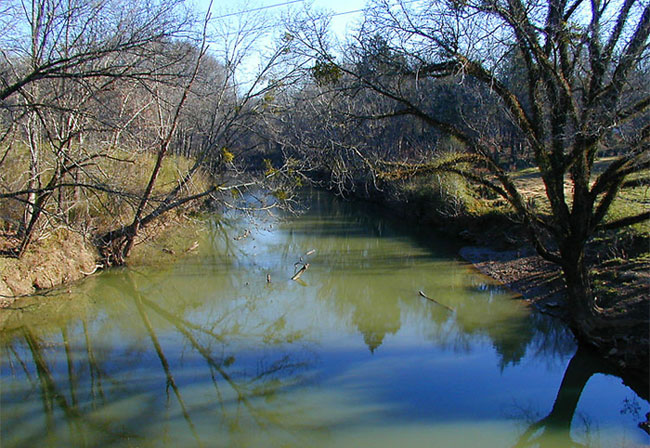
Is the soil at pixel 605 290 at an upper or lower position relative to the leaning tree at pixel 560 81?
lower

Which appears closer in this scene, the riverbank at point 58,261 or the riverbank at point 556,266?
the riverbank at point 556,266

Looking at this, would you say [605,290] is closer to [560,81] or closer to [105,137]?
[560,81]

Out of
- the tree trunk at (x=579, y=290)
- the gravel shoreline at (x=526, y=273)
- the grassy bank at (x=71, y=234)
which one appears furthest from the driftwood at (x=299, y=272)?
the tree trunk at (x=579, y=290)

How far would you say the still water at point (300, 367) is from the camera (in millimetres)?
5660

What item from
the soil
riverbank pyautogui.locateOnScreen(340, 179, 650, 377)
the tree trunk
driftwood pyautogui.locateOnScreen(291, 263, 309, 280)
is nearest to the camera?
the soil

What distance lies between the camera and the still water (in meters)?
5.66

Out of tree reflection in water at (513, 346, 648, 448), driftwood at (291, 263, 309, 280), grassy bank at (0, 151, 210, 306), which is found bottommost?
tree reflection in water at (513, 346, 648, 448)

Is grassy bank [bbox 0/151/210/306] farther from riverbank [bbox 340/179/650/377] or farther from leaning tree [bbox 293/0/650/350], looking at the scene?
riverbank [bbox 340/179/650/377]

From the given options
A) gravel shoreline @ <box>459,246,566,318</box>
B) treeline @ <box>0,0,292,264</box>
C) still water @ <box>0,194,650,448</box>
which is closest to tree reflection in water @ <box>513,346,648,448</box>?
still water @ <box>0,194,650,448</box>

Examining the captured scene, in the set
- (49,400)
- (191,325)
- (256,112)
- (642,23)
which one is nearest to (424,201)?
(256,112)

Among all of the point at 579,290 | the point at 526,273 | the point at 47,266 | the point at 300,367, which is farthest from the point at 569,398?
the point at 47,266

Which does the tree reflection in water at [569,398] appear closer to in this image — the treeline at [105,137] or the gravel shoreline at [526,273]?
the gravel shoreline at [526,273]

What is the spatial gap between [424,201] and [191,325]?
10851 mm

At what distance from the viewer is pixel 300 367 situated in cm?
730
